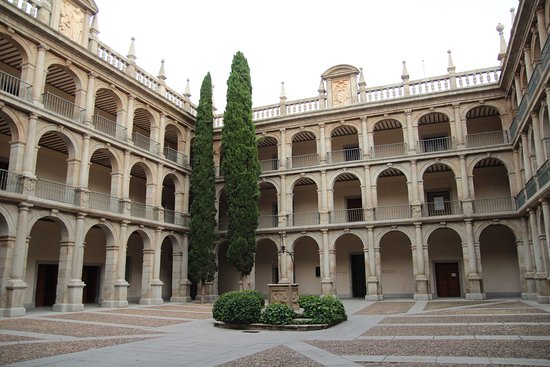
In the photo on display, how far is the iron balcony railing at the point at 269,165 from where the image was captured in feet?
98.1

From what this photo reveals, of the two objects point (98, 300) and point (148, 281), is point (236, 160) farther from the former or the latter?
point (98, 300)

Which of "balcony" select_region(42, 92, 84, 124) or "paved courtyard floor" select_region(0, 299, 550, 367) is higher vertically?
"balcony" select_region(42, 92, 84, 124)

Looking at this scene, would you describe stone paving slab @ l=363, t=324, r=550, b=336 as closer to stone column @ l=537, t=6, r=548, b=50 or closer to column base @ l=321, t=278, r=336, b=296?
stone column @ l=537, t=6, r=548, b=50

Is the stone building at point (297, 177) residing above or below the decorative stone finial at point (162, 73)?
below

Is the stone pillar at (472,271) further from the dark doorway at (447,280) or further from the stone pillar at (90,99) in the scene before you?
the stone pillar at (90,99)

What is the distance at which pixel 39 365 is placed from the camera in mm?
7035

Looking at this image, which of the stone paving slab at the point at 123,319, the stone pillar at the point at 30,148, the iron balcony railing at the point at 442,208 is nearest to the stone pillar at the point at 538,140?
the iron balcony railing at the point at 442,208

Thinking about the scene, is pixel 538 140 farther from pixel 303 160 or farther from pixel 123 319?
pixel 123 319

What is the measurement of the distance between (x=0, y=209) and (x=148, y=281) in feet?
30.7

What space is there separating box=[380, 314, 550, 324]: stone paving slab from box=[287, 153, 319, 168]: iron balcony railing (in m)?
15.1

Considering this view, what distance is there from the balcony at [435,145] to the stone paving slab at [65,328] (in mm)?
19588

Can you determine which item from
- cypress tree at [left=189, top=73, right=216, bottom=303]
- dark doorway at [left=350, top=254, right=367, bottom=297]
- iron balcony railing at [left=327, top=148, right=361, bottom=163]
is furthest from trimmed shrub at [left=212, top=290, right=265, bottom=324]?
iron balcony railing at [left=327, top=148, right=361, bottom=163]

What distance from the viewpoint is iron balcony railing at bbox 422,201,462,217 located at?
25758 millimetres

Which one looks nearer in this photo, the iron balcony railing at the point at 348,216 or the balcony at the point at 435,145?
the balcony at the point at 435,145
